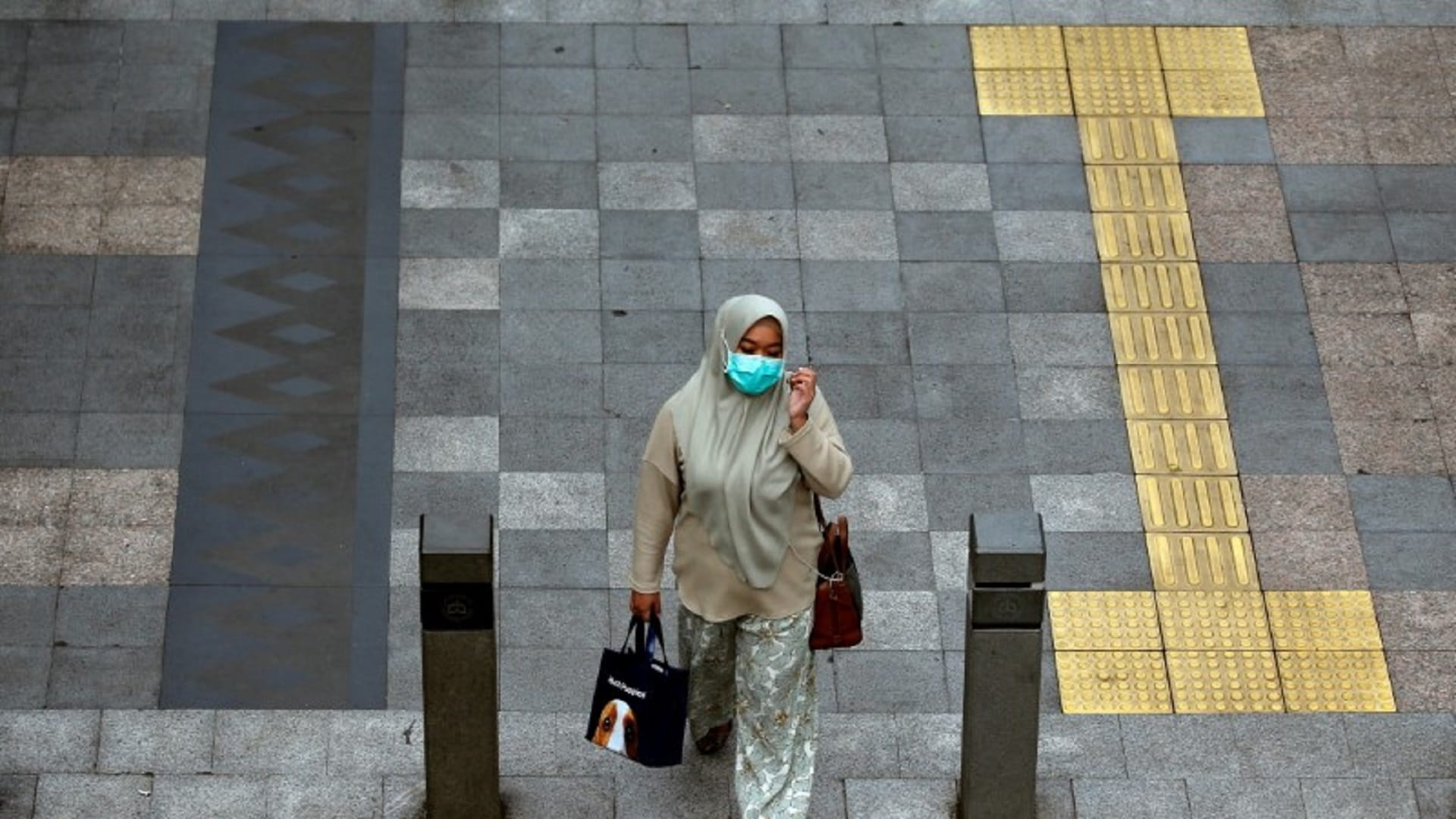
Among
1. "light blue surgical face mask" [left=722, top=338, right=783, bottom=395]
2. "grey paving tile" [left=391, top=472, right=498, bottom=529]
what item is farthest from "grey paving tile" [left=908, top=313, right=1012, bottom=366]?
"light blue surgical face mask" [left=722, top=338, right=783, bottom=395]

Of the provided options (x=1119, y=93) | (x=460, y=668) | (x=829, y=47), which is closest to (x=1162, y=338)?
(x=1119, y=93)

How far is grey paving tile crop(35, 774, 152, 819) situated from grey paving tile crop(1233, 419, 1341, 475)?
521 cm

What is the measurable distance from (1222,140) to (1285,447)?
87.9 inches

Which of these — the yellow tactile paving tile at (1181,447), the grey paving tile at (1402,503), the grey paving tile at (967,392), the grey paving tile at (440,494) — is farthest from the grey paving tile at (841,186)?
the grey paving tile at (1402,503)

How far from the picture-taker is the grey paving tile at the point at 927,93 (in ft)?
47.1

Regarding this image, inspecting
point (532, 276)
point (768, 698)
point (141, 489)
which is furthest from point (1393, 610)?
point (141, 489)

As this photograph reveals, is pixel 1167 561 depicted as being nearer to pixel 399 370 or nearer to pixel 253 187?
pixel 399 370

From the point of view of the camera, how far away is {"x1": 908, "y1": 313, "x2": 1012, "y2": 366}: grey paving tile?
1301 cm

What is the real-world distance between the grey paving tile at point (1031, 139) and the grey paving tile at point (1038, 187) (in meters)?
0.05

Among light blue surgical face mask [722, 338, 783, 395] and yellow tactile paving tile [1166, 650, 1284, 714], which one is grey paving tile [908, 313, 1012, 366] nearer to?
yellow tactile paving tile [1166, 650, 1284, 714]

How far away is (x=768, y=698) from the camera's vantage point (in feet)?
32.4

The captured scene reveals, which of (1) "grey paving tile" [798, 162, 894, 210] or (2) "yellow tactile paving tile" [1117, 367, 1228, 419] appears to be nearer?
(2) "yellow tactile paving tile" [1117, 367, 1228, 419]

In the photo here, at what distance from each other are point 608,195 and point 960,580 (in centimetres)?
302

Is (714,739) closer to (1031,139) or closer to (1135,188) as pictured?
(1135,188)
